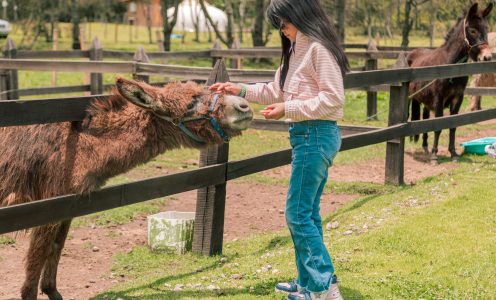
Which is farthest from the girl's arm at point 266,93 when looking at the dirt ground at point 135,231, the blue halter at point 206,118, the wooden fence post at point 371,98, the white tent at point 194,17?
the white tent at point 194,17

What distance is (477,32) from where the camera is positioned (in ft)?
38.8

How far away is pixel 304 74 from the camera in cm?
430

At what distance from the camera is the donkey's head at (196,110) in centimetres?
474

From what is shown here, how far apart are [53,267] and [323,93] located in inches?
97.9

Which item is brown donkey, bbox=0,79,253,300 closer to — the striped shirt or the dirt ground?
the striped shirt

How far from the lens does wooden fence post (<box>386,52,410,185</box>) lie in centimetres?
914

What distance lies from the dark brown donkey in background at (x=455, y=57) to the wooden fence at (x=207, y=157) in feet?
2.97

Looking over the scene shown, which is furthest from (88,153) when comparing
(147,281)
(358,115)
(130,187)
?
(358,115)

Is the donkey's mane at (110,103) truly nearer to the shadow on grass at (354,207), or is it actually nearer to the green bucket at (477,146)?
the shadow on grass at (354,207)

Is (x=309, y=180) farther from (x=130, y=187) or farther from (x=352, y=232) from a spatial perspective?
(x=352, y=232)

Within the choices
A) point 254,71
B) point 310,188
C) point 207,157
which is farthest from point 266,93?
point 254,71

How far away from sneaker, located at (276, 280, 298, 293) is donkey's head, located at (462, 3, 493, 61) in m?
8.13

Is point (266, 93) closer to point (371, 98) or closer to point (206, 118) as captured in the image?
point (206, 118)

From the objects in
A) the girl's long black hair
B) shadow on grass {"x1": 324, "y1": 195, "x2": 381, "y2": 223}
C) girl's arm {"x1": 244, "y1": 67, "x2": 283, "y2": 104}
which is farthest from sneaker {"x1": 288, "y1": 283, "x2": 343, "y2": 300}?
shadow on grass {"x1": 324, "y1": 195, "x2": 381, "y2": 223}
